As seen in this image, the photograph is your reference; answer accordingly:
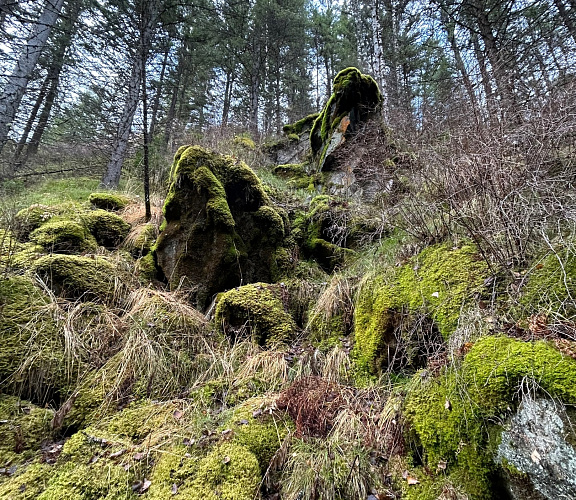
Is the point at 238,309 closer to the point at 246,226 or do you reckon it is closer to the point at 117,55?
the point at 246,226

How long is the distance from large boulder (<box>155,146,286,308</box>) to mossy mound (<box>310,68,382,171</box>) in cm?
332

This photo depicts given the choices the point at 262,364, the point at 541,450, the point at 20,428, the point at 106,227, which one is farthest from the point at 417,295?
the point at 106,227

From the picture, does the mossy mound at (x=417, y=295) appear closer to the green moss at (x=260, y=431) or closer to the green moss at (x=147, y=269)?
the green moss at (x=260, y=431)

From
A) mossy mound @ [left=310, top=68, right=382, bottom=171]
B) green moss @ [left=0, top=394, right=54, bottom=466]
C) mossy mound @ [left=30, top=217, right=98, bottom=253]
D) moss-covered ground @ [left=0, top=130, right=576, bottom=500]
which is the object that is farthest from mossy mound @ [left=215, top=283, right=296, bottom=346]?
mossy mound @ [left=310, top=68, right=382, bottom=171]

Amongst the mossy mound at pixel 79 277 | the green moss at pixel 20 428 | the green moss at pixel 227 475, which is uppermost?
the mossy mound at pixel 79 277

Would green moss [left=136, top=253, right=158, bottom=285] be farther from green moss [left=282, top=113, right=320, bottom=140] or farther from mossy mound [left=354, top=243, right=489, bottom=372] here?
green moss [left=282, top=113, right=320, bottom=140]

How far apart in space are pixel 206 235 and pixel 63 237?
81.1 inches

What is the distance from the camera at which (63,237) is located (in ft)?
14.5

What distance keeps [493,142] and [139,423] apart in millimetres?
3923

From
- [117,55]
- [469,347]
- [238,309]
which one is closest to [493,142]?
[469,347]

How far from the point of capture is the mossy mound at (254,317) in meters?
3.70

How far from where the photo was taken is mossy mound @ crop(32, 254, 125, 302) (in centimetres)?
349

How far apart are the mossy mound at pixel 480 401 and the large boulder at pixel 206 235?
10.6 ft

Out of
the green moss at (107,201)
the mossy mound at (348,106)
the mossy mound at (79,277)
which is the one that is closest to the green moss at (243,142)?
the mossy mound at (348,106)
